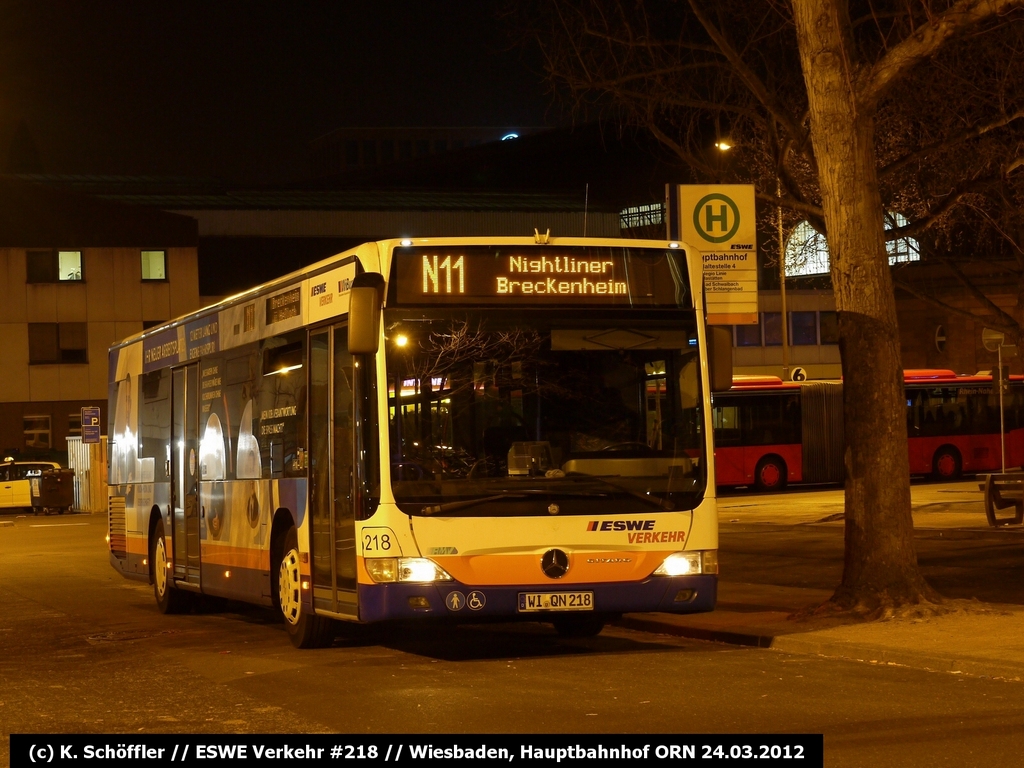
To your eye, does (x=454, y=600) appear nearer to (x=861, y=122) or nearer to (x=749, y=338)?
(x=861, y=122)

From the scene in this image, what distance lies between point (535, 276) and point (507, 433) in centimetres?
128

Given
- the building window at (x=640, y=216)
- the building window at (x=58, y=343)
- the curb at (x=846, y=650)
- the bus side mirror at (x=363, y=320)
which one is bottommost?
the curb at (x=846, y=650)

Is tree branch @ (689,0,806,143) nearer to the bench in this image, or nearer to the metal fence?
the bench

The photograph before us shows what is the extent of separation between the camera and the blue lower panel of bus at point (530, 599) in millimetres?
11461

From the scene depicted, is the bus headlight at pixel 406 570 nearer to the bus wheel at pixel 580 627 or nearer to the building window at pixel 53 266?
the bus wheel at pixel 580 627

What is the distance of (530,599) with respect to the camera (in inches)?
458

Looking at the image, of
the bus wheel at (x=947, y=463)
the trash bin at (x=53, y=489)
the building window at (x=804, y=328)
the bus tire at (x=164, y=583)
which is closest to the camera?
the bus tire at (x=164, y=583)

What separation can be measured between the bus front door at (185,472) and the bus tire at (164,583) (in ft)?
1.22

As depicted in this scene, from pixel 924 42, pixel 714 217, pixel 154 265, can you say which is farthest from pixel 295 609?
pixel 154 265

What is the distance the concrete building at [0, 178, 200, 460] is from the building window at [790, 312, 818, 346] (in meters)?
28.9

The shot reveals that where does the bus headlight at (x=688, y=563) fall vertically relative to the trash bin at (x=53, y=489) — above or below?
below

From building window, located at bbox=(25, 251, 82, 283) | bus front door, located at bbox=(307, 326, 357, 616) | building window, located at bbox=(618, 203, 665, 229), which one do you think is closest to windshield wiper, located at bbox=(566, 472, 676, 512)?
bus front door, located at bbox=(307, 326, 357, 616)

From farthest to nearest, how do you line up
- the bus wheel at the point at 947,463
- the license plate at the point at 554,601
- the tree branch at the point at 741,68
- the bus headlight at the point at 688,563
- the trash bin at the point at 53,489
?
the trash bin at the point at 53,489
the bus wheel at the point at 947,463
the tree branch at the point at 741,68
the bus headlight at the point at 688,563
the license plate at the point at 554,601

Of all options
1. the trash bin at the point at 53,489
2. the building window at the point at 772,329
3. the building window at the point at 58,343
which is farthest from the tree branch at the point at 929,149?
the building window at the point at 772,329
